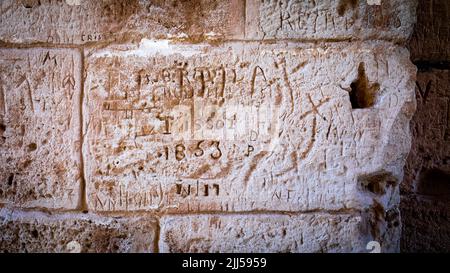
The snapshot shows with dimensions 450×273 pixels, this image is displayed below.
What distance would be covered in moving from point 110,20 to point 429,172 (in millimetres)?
2468

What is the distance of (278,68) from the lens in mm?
2412

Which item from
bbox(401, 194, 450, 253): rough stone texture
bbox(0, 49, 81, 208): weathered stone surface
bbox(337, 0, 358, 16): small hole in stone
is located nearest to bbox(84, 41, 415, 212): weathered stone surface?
bbox(0, 49, 81, 208): weathered stone surface

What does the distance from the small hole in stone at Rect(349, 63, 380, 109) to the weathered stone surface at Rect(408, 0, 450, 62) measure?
1.98 feet

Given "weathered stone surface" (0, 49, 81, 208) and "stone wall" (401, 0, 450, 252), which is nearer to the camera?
"weathered stone surface" (0, 49, 81, 208)

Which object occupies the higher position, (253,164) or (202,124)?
(202,124)

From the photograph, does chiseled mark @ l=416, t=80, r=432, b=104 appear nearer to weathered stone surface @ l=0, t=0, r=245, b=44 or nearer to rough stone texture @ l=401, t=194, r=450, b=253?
rough stone texture @ l=401, t=194, r=450, b=253

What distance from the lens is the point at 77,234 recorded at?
7.98ft

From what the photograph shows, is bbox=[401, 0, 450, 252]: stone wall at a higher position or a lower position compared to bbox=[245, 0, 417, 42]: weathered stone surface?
lower

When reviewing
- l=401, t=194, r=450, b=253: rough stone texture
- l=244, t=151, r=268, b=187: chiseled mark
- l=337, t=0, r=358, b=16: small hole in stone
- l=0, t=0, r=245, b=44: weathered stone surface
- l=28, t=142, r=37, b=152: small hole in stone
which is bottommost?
l=401, t=194, r=450, b=253: rough stone texture

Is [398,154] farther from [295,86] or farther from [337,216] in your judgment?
[295,86]

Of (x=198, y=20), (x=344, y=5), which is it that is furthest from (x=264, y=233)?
(x=344, y=5)

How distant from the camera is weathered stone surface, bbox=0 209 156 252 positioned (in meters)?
2.43

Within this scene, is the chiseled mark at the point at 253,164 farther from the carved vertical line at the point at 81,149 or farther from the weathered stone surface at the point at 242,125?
the carved vertical line at the point at 81,149

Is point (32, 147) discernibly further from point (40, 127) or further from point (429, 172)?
point (429, 172)
